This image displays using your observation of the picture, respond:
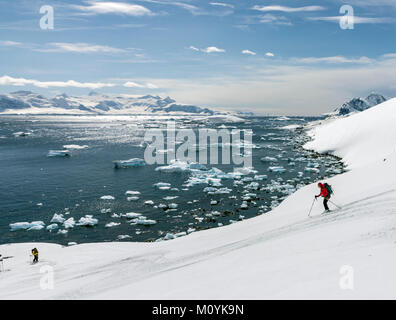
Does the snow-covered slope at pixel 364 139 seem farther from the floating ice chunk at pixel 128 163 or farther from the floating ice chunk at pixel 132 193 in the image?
the floating ice chunk at pixel 128 163

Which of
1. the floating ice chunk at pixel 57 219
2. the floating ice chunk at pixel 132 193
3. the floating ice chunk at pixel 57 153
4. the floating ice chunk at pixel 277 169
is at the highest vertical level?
the floating ice chunk at pixel 57 153

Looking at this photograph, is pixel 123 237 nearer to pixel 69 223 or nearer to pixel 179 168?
pixel 69 223

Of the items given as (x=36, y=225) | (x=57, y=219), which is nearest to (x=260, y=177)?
(x=57, y=219)

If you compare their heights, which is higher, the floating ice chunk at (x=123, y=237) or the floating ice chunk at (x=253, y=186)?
the floating ice chunk at (x=253, y=186)

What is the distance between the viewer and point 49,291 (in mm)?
10523

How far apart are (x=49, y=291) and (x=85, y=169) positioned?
39613mm

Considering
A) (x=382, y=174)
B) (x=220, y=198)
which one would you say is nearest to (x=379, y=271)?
(x=382, y=174)

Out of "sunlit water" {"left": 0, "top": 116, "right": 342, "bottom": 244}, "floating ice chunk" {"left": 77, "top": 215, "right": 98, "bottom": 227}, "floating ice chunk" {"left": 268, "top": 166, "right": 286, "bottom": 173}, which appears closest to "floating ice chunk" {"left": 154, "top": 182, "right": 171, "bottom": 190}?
"sunlit water" {"left": 0, "top": 116, "right": 342, "bottom": 244}

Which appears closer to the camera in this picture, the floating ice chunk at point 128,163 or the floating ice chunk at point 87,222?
the floating ice chunk at point 87,222

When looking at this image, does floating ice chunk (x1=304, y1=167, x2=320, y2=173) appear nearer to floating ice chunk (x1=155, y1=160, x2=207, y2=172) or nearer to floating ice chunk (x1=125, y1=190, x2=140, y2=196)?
floating ice chunk (x1=155, y1=160, x2=207, y2=172)

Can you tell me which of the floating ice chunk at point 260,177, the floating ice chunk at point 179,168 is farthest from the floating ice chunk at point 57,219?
the floating ice chunk at point 260,177

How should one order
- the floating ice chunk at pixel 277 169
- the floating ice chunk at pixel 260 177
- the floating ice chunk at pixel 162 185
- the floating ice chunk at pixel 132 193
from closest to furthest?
the floating ice chunk at pixel 132 193
the floating ice chunk at pixel 162 185
the floating ice chunk at pixel 260 177
the floating ice chunk at pixel 277 169

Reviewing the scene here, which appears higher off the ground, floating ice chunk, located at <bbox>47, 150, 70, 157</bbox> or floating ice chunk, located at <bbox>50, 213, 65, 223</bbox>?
floating ice chunk, located at <bbox>47, 150, 70, 157</bbox>

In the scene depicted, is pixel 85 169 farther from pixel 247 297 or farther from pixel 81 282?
pixel 247 297
